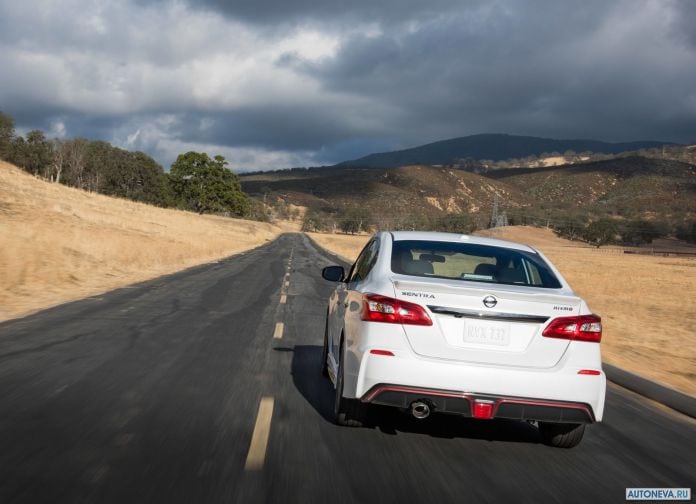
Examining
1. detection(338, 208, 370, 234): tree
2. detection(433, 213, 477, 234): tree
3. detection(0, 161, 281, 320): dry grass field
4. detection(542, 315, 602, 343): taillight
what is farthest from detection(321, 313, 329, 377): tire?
detection(338, 208, 370, 234): tree

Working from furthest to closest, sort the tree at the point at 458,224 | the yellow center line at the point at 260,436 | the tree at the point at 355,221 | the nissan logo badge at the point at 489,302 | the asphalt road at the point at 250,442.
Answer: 1. the tree at the point at 355,221
2. the tree at the point at 458,224
3. the nissan logo badge at the point at 489,302
4. the yellow center line at the point at 260,436
5. the asphalt road at the point at 250,442

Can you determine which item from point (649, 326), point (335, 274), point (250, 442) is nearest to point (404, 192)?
point (649, 326)

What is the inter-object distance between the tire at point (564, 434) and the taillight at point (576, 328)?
2.79 ft

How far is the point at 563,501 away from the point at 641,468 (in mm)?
1154

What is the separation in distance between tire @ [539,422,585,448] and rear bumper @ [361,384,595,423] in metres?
0.53

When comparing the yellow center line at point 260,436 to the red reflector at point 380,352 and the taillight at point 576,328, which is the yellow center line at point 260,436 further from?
the taillight at point 576,328

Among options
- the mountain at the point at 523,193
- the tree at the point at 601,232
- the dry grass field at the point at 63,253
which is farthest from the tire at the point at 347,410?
the mountain at the point at 523,193

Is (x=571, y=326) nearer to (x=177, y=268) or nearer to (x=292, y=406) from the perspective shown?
(x=292, y=406)

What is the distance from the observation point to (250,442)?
4.82 meters

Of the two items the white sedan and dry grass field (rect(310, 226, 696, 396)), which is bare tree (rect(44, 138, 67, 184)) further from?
the white sedan

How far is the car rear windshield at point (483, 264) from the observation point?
5273mm

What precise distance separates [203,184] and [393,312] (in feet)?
→ 327

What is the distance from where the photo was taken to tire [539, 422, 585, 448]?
5.07 meters

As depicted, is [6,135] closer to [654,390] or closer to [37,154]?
[37,154]
